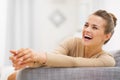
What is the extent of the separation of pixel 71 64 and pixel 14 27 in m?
2.18

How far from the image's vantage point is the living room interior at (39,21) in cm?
322

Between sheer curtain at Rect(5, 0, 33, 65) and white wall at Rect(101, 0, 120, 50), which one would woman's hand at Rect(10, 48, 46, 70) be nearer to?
white wall at Rect(101, 0, 120, 50)

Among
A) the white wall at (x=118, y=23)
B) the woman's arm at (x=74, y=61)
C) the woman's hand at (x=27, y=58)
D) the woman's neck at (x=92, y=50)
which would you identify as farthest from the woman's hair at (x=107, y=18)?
the white wall at (x=118, y=23)

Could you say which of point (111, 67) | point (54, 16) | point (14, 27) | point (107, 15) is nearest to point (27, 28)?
point (14, 27)

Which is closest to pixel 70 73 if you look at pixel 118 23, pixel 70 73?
pixel 70 73

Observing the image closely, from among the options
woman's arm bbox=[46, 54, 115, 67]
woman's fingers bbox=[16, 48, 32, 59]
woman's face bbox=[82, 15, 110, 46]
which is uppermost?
woman's face bbox=[82, 15, 110, 46]

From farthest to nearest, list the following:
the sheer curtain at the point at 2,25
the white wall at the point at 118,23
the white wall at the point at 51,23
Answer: the white wall at the point at 51,23 → the sheer curtain at the point at 2,25 → the white wall at the point at 118,23

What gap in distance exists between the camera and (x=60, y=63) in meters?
1.17

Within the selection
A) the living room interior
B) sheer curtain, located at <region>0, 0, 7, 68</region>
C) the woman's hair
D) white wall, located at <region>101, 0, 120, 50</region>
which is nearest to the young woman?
the woman's hair

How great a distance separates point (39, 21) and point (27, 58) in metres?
2.29

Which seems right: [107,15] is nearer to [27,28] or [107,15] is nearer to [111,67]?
[111,67]

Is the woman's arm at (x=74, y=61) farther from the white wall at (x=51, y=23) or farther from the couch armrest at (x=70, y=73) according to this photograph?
the white wall at (x=51, y=23)

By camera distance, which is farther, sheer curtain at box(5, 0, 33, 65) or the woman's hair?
sheer curtain at box(5, 0, 33, 65)

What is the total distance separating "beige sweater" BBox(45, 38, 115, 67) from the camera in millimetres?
1158
